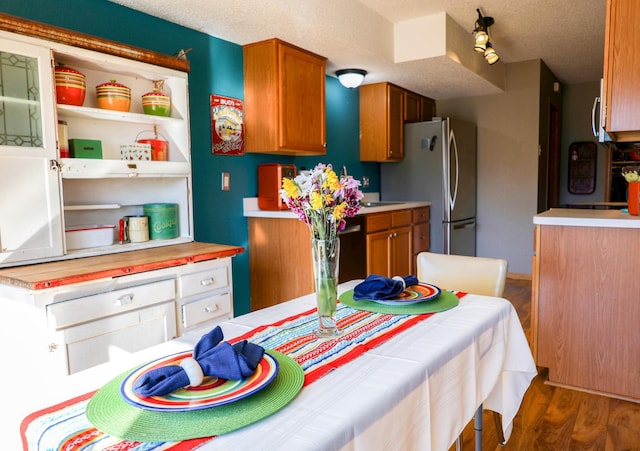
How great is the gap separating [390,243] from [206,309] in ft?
6.59

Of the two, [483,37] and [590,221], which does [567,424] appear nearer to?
[590,221]

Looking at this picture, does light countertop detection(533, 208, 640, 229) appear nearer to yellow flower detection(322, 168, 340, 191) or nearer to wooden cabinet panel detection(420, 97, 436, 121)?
yellow flower detection(322, 168, 340, 191)

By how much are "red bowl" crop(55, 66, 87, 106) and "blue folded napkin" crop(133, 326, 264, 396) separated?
1.71 m

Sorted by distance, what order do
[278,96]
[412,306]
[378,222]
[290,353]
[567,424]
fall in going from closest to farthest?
[290,353] < [412,306] < [567,424] < [278,96] < [378,222]

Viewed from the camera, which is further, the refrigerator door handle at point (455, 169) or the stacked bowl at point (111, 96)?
the refrigerator door handle at point (455, 169)

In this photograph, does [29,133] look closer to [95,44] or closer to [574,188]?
[95,44]

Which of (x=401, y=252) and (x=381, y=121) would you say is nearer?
(x=401, y=252)

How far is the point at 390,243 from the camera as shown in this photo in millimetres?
3975

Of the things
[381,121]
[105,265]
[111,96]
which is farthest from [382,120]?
[105,265]

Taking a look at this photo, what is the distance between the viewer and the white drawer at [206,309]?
2.26 metres

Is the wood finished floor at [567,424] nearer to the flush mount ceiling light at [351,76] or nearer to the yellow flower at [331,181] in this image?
the yellow flower at [331,181]

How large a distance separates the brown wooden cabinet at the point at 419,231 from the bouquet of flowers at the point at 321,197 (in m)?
3.33

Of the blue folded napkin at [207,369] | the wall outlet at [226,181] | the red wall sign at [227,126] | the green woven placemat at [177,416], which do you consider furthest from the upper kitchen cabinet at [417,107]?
the green woven placemat at [177,416]

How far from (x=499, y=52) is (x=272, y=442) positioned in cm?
479
